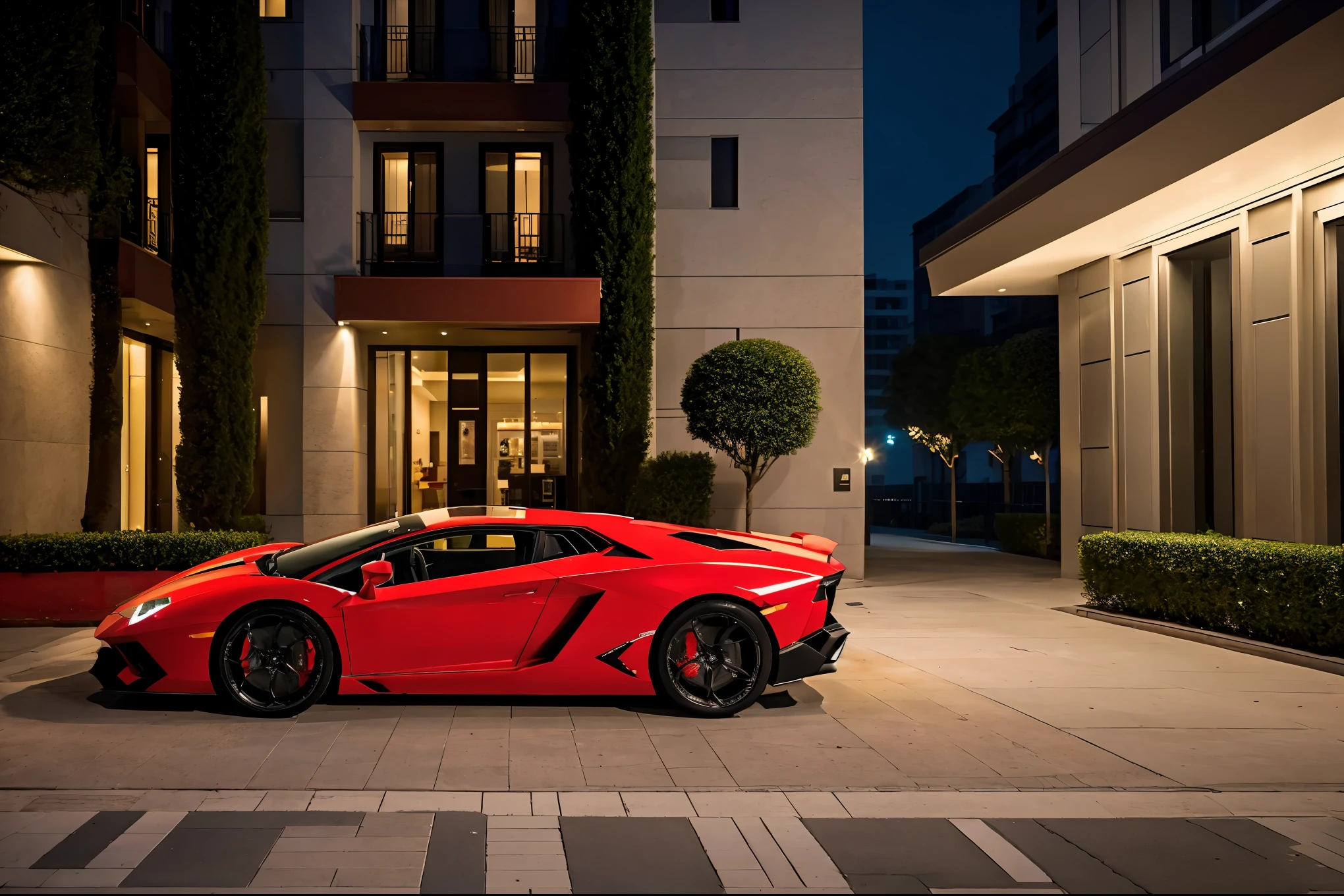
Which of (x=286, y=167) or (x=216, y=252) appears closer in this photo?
(x=216, y=252)

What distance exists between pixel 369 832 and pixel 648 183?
1275 centimetres

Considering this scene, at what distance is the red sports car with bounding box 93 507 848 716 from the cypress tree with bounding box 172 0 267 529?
24.2ft

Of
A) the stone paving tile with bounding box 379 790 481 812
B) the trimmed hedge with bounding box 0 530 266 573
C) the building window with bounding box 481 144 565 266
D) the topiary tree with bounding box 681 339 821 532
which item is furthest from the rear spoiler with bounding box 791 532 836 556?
the building window with bounding box 481 144 565 266

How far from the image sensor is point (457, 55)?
1730cm

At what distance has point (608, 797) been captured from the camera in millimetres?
4949

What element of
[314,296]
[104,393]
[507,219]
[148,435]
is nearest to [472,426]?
[314,296]

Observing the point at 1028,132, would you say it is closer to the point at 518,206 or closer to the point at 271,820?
the point at 518,206

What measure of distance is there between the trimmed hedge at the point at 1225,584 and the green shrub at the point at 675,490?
5.13 metres

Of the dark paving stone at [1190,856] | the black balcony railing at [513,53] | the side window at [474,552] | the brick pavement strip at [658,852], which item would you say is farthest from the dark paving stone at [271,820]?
the black balcony railing at [513,53]

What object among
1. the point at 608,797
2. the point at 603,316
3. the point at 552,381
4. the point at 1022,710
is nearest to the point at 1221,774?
the point at 1022,710

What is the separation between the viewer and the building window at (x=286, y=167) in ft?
53.2

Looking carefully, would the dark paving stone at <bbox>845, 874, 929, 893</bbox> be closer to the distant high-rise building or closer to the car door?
the car door

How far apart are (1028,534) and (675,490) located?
10810 mm

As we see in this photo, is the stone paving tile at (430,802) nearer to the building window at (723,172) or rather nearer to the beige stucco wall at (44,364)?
the beige stucco wall at (44,364)
